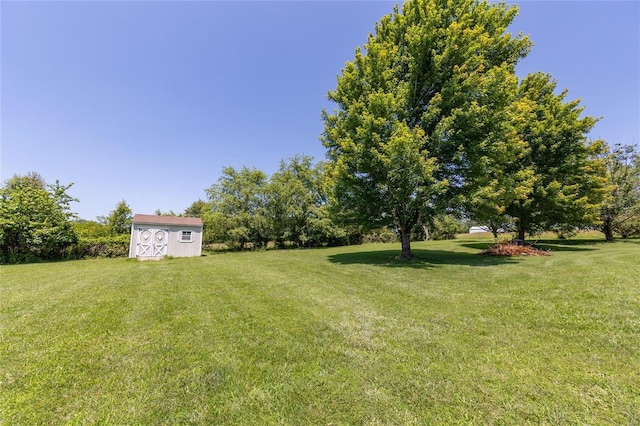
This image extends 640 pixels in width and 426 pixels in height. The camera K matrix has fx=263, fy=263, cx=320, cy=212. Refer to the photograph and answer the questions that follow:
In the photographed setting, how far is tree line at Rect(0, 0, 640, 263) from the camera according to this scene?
439 inches

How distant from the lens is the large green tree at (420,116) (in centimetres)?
1096

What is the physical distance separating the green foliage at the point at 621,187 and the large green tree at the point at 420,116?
1883 centimetres

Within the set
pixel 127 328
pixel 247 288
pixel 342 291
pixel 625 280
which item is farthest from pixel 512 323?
pixel 127 328

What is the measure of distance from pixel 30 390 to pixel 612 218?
115 ft

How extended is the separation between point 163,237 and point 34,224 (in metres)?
7.24

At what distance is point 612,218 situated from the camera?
75.6 feet

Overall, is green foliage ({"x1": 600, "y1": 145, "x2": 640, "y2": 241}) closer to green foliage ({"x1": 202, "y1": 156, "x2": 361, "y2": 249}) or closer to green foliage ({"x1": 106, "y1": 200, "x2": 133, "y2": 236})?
green foliage ({"x1": 202, "y1": 156, "x2": 361, "y2": 249})

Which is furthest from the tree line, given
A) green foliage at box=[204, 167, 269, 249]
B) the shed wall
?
green foliage at box=[204, 167, 269, 249]

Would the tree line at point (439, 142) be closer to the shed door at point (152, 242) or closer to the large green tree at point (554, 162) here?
the large green tree at point (554, 162)

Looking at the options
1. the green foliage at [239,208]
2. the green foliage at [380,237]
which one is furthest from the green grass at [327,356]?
the green foliage at [380,237]

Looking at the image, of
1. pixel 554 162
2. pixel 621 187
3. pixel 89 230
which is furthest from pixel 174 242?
pixel 621 187

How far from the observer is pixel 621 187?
22.7 metres

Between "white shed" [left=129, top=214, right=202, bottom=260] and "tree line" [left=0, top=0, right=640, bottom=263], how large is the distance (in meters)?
4.35

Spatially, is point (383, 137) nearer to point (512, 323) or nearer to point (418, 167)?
point (418, 167)
